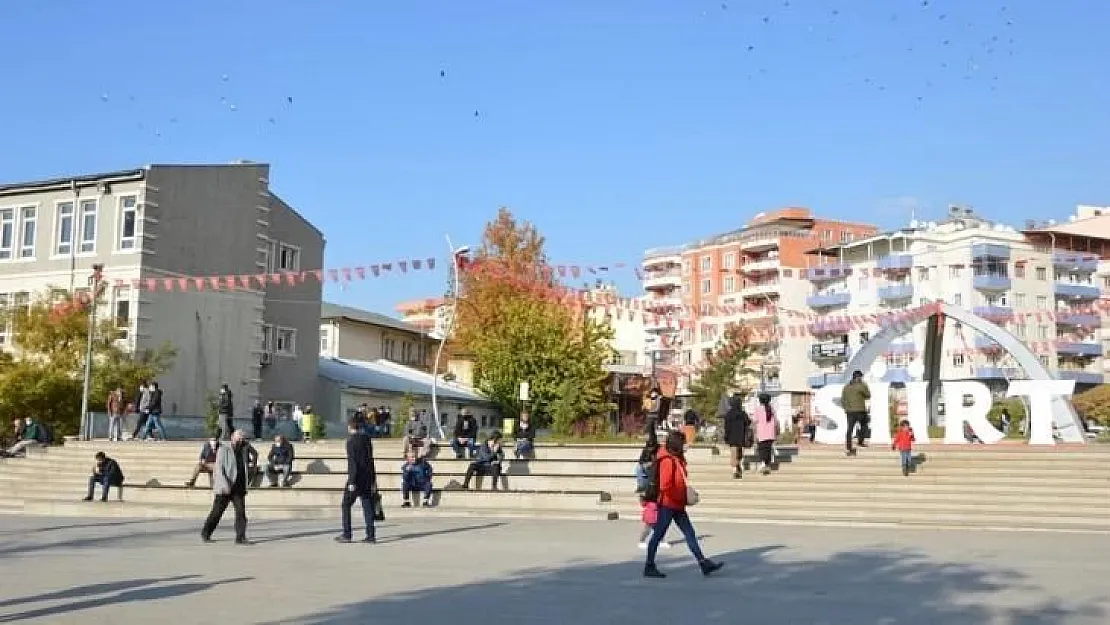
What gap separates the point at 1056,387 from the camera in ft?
84.4

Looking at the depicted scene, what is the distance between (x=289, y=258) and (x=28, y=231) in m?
10.1

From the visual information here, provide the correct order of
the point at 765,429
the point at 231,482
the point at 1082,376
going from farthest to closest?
the point at 1082,376 → the point at 765,429 → the point at 231,482

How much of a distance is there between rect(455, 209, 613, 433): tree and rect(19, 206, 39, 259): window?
17.5 m

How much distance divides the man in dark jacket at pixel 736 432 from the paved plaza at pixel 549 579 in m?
4.82

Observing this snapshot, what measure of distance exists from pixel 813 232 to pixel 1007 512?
88.7m

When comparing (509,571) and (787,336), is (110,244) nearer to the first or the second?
(509,571)

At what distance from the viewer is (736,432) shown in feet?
76.9

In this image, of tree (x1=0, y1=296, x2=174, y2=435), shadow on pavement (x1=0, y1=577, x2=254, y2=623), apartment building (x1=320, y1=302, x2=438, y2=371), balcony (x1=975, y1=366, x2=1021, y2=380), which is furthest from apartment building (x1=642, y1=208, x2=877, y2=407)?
shadow on pavement (x1=0, y1=577, x2=254, y2=623)

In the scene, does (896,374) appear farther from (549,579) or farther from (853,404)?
(549,579)

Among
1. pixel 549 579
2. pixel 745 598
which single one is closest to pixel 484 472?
pixel 549 579

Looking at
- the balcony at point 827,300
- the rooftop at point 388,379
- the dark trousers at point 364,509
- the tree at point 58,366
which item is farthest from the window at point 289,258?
the balcony at point 827,300

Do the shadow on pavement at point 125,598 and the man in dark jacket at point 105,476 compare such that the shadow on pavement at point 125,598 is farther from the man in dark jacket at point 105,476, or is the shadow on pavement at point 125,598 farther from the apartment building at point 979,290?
the apartment building at point 979,290

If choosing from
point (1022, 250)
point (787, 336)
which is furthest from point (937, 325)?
point (787, 336)

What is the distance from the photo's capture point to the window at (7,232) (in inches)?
1714
